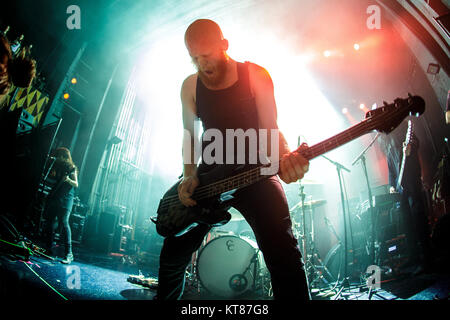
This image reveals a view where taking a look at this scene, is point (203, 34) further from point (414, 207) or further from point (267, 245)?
point (414, 207)

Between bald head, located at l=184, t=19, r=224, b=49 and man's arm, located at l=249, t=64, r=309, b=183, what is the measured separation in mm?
390

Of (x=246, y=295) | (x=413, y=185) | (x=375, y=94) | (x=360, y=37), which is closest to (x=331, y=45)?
(x=360, y=37)

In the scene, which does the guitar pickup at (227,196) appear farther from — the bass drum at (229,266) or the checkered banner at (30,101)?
the checkered banner at (30,101)

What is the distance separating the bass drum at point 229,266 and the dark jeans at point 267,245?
2.35 meters

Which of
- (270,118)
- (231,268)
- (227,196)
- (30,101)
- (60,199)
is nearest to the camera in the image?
(227,196)

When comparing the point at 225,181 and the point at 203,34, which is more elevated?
the point at 203,34

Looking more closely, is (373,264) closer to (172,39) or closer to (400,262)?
(400,262)

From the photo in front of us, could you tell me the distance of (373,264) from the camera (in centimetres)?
424

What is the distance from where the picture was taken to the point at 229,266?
3.97 metres

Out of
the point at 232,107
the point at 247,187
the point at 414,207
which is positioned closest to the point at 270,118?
the point at 232,107

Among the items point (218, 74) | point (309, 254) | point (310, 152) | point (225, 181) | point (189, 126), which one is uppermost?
point (218, 74)

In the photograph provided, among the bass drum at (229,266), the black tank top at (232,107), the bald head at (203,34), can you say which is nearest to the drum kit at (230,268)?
the bass drum at (229,266)

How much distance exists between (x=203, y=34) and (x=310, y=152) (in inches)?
52.7

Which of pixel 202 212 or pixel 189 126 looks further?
pixel 189 126
